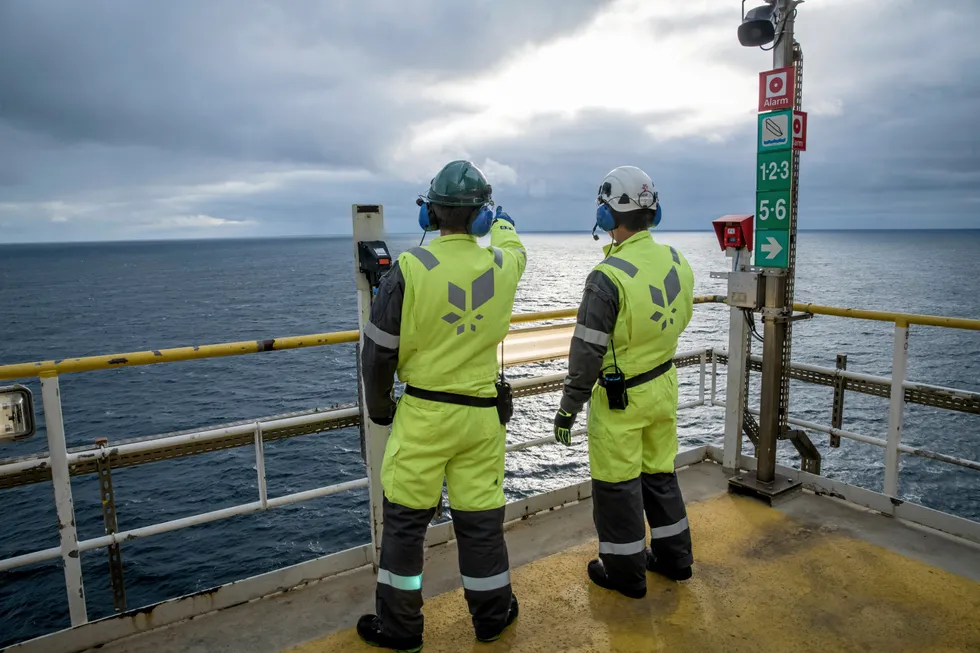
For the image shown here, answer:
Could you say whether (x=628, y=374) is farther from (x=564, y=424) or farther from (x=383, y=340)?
(x=383, y=340)

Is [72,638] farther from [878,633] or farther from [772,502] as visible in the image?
[772,502]

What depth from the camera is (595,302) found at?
10.5 ft

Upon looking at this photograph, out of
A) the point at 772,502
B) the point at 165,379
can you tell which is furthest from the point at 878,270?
the point at 772,502

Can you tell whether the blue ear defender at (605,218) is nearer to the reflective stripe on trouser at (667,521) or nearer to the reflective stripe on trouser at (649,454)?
the reflective stripe on trouser at (649,454)

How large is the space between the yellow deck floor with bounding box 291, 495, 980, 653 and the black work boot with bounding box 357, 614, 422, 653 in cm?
6

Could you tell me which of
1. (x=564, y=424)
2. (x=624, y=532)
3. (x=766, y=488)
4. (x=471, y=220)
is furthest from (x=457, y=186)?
(x=766, y=488)

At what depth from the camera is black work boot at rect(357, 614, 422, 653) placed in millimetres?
2943

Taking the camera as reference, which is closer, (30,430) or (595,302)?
(30,430)

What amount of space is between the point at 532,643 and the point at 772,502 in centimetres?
227

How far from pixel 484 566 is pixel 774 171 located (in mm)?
3049

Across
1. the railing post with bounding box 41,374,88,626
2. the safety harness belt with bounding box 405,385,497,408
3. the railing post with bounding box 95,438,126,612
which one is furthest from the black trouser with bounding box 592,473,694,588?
the railing post with bounding box 41,374,88,626

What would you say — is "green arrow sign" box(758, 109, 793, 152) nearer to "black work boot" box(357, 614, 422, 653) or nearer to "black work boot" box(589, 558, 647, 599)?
"black work boot" box(589, 558, 647, 599)

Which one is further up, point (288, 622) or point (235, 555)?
point (288, 622)

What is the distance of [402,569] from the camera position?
292 centimetres
